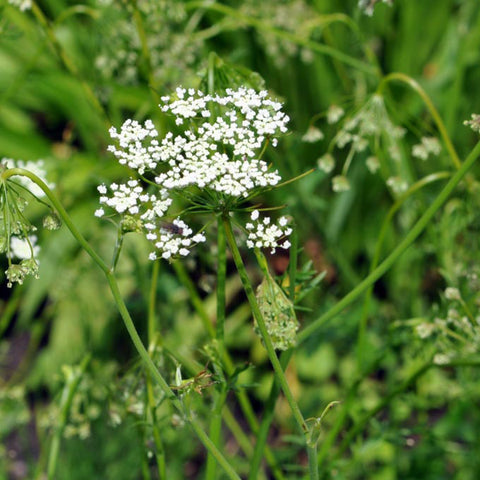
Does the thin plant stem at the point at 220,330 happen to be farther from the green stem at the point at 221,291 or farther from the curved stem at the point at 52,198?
the curved stem at the point at 52,198

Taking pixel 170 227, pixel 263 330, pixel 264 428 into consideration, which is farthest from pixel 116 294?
pixel 264 428

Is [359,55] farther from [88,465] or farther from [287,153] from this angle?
[88,465]

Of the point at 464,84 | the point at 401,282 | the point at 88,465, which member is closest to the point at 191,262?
the point at 88,465

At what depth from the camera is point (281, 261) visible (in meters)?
2.12

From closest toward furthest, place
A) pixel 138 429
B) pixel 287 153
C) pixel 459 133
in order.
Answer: pixel 138 429 → pixel 287 153 → pixel 459 133

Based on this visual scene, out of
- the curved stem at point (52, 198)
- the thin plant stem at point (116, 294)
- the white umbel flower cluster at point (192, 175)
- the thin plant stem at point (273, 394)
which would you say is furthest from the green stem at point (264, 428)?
the curved stem at point (52, 198)

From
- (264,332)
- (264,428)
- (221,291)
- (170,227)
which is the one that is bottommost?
(264,428)

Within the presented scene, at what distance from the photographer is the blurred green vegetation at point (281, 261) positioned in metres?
1.92

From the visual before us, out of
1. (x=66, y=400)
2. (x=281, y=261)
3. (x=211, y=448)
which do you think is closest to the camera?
(x=211, y=448)

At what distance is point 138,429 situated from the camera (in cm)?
→ 169

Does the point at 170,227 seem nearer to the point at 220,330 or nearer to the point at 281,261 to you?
the point at 220,330

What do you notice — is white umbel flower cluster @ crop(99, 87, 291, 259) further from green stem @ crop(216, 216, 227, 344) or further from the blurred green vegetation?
the blurred green vegetation

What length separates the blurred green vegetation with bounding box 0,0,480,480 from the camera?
192 cm

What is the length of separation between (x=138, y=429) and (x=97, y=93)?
46.2 inches
